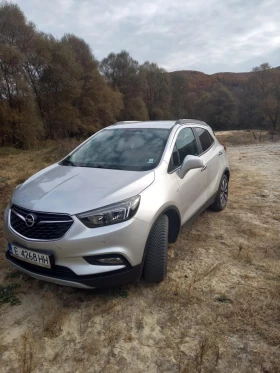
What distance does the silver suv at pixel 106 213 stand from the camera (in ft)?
7.23

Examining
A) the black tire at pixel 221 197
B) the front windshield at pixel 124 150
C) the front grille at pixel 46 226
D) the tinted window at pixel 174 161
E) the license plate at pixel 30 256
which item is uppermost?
the front windshield at pixel 124 150

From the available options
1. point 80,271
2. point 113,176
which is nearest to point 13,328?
point 80,271

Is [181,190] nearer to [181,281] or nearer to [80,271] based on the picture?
[181,281]

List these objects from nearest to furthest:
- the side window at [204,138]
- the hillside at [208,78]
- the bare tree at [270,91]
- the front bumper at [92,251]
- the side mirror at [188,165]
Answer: the front bumper at [92,251], the side mirror at [188,165], the side window at [204,138], the bare tree at [270,91], the hillside at [208,78]

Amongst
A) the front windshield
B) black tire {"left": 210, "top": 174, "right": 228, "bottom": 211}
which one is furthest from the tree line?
black tire {"left": 210, "top": 174, "right": 228, "bottom": 211}

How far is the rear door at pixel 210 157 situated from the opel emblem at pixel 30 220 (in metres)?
2.48

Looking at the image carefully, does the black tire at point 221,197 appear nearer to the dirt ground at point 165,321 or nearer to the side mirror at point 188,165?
the dirt ground at point 165,321

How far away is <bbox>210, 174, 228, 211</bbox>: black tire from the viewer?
15.1 ft

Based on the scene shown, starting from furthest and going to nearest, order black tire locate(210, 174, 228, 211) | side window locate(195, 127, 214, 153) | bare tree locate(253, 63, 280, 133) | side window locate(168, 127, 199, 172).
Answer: bare tree locate(253, 63, 280, 133) → black tire locate(210, 174, 228, 211) → side window locate(195, 127, 214, 153) → side window locate(168, 127, 199, 172)

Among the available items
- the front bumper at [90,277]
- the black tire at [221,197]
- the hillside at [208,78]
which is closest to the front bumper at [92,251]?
the front bumper at [90,277]

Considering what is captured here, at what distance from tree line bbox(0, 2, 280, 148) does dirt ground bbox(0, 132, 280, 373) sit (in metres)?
16.2

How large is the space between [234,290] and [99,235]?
4.84 ft

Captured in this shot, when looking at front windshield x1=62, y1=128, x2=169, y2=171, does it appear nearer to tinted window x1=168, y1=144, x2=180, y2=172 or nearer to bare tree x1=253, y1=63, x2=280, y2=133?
tinted window x1=168, y1=144, x2=180, y2=172

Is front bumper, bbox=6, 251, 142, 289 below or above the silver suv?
below
